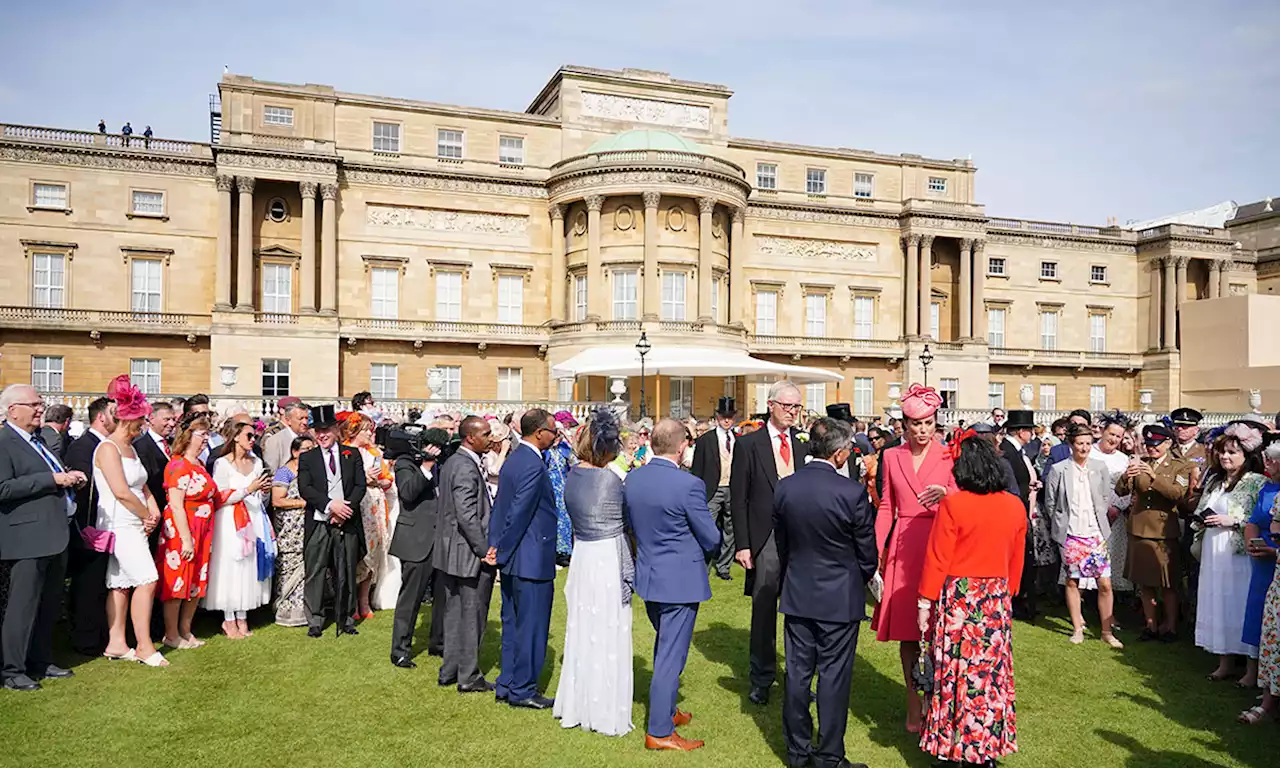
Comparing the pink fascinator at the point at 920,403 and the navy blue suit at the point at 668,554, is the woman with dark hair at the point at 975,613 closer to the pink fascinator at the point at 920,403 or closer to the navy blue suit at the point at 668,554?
the pink fascinator at the point at 920,403

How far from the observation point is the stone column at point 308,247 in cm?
3331

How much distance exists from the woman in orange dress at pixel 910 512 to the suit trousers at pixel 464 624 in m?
3.19

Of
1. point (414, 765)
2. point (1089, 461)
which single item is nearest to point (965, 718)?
point (414, 765)

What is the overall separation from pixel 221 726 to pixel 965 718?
209 inches

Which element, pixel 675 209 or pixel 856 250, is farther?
pixel 856 250

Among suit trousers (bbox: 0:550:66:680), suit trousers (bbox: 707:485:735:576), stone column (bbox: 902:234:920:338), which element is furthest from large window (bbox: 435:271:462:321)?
suit trousers (bbox: 0:550:66:680)

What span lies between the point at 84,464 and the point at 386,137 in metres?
31.2

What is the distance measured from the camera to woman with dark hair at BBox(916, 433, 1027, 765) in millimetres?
5242

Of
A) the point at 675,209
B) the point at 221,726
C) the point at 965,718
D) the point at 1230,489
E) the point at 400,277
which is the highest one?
the point at 675,209

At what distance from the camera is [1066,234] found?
46.8 m

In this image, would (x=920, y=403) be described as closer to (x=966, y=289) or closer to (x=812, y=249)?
(x=812, y=249)

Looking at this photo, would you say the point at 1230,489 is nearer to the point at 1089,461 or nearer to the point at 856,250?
the point at 1089,461

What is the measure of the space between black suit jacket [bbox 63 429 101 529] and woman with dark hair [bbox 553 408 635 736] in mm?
4740

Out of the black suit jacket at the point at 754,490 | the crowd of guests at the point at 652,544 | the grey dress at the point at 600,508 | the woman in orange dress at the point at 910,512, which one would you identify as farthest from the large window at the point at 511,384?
the woman in orange dress at the point at 910,512
